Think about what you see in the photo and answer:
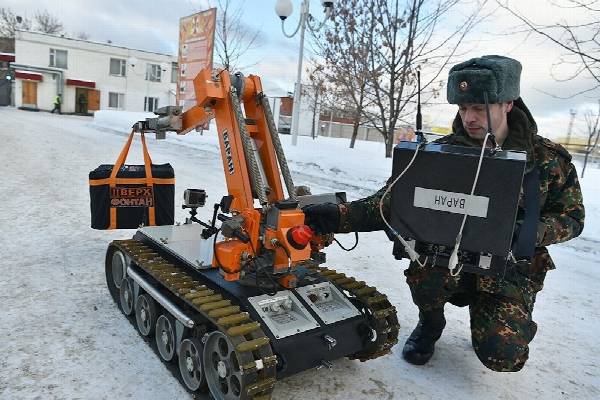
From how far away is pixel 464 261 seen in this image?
2.73m

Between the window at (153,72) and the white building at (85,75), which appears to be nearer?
the white building at (85,75)

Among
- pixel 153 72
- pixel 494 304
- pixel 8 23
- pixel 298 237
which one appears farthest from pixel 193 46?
pixel 8 23

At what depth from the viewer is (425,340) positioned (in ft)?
11.2

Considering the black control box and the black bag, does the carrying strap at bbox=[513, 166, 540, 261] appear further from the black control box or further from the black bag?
the black bag

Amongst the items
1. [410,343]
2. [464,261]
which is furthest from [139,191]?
[464,261]

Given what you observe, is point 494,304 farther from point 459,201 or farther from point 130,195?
point 130,195

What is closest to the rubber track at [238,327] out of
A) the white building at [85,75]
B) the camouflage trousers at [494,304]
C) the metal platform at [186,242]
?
the metal platform at [186,242]

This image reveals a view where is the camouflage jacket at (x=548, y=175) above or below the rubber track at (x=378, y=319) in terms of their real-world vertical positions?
above

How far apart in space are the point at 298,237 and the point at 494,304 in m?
1.32

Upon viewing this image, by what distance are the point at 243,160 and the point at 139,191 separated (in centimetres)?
193

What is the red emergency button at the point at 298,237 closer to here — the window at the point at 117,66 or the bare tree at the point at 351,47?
the bare tree at the point at 351,47

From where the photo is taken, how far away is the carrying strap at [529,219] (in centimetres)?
270

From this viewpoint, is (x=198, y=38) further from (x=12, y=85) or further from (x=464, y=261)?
(x=12, y=85)

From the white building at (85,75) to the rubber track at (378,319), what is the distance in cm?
3865
